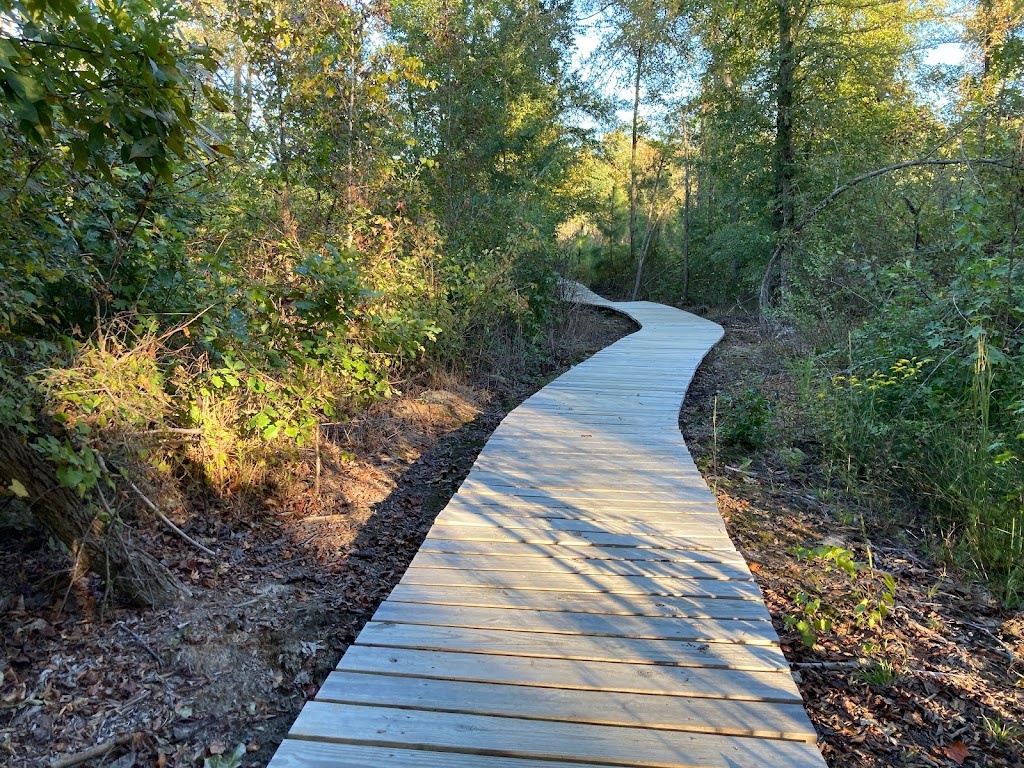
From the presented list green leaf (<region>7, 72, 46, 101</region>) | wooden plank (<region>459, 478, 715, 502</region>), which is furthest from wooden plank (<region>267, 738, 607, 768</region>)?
wooden plank (<region>459, 478, 715, 502</region>)

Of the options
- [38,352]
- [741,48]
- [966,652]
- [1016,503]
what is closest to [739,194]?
[741,48]

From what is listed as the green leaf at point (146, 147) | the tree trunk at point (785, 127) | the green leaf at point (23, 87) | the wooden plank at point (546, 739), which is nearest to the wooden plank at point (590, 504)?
the wooden plank at point (546, 739)

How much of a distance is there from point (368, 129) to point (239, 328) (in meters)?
3.24

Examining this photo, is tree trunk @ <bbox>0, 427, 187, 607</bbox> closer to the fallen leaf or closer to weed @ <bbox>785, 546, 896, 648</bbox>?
weed @ <bbox>785, 546, 896, 648</bbox>

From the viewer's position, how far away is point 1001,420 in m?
4.66

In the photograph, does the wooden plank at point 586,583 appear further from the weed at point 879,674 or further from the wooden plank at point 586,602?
the weed at point 879,674

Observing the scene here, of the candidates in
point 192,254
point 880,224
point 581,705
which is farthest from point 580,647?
point 880,224

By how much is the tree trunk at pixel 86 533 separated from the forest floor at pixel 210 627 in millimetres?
84

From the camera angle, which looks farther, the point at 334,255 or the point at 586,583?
the point at 334,255

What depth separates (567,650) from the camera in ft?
7.47

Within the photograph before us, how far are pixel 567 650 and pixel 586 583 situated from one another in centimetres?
52

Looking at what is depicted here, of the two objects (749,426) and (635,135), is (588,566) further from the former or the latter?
(635,135)

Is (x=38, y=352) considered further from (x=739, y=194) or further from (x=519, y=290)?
(x=739, y=194)

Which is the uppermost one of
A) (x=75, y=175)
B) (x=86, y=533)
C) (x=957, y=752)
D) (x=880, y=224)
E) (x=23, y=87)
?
(x=880, y=224)
